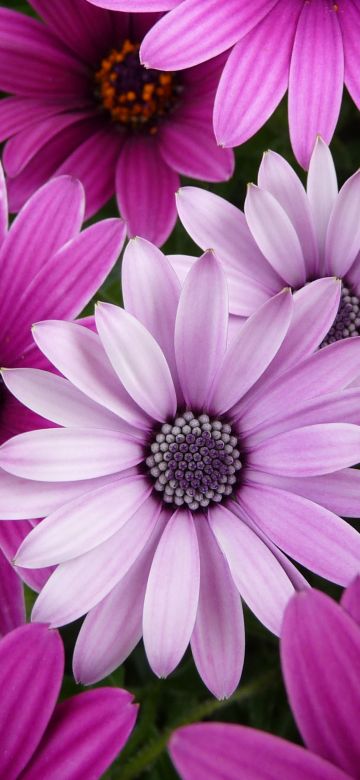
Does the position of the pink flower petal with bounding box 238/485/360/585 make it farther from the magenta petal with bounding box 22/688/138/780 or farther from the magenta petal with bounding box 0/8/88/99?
the magenta petal with bounding box 0/8/88/99

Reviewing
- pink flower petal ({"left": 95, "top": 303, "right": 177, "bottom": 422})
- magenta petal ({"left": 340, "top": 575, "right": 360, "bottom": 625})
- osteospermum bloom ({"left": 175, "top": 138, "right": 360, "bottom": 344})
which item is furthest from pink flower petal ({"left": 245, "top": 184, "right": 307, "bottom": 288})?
magenta petal ({"left": 340, "top": 575, "right": 360, "bottom": 625})

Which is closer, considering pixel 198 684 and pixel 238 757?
pixel 238 757

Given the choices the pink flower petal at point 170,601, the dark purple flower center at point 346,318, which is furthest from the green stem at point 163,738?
the dark purple flower center at point 346,318

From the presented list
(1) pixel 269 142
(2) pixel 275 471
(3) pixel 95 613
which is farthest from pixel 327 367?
(1) pixel 269 142

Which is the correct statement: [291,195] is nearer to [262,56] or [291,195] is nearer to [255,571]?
[262,56]

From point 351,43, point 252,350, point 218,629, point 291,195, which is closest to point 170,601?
point 218,629

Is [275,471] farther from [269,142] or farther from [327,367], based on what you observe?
[269,142]
